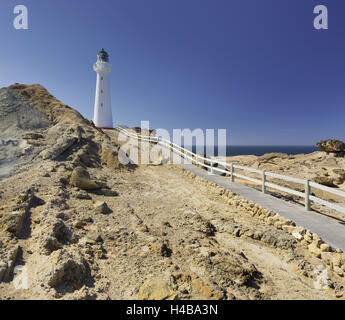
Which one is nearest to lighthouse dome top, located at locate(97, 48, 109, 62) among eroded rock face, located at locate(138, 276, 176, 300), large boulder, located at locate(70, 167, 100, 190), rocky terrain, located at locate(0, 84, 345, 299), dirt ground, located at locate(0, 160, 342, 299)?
rocky terrain, located at locate(0, 84, 345, 299)

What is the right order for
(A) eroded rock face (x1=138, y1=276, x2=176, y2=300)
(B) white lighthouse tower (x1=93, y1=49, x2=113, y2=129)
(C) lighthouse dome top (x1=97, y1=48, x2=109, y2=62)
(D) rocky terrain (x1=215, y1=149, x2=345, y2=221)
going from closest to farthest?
(A) eroded rock face (x1=138, y1=276, x2=176, y2=300) < (D) rocky terrain (x1=215, y1=149, x2=345, y2=221) < (B) white lighthouse tower (x1=93, y1=49, x2=113, y2=129) < (C) lighthouse dome top (x1=97, y1=48, x2=109, y2=62)

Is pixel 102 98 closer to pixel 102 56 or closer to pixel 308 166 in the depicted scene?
pixel 102 56

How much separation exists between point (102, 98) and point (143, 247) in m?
33.2

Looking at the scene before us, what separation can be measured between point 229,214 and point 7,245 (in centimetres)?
544

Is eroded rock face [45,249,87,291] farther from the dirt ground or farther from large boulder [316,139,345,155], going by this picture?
large boulder [316,139,345,155]

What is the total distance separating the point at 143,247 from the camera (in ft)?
12.9

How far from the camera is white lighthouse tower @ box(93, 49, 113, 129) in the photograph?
108 ft

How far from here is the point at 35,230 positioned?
159 inches

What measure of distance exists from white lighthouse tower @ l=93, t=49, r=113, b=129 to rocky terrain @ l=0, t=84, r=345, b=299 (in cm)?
2587

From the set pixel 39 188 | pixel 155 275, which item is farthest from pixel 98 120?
pixel 155 275

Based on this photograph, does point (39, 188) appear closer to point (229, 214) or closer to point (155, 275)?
point (155, 275)

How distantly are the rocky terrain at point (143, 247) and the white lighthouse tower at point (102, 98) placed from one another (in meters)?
25.9

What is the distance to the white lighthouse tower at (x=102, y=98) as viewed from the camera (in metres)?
32.8

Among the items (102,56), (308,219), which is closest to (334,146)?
(308,219)
